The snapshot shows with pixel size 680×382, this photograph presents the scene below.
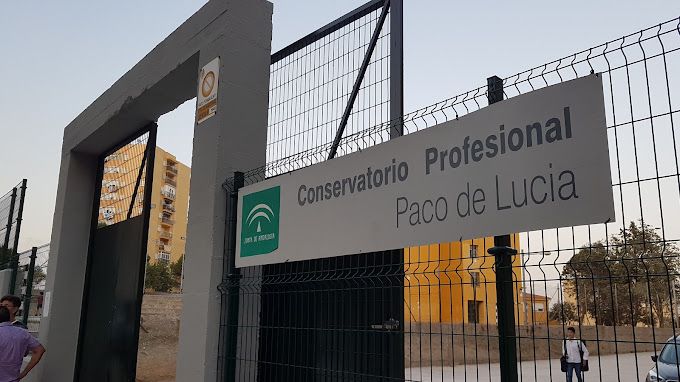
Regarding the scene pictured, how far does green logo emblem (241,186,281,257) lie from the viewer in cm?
486

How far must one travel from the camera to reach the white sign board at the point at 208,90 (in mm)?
6012

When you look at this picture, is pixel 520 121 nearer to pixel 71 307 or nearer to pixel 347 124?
pixel 347 124

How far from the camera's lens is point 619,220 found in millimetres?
2732

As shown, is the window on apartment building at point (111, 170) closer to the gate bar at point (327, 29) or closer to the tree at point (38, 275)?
the tree at point (38, 275)

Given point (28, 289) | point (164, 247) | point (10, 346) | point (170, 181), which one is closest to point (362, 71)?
point (10, 346)

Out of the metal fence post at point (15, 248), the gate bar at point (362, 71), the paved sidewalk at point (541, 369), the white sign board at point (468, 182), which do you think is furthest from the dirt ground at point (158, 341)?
the white sign board at point (468, 182)

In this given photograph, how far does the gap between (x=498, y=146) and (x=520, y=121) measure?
0.56 feet

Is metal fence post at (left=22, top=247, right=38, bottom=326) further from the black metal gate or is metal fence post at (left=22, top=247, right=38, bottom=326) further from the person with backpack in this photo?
the person with backpack

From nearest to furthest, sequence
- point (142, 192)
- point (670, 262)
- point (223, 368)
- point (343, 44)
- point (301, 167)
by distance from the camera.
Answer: point (670, 262) < point (301, 167) < point (223, 368) < point (343, 44) < point (142, 192)

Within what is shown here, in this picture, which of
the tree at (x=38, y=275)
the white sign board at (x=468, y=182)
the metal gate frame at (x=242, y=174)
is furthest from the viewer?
the tree at (x=38, y=275)

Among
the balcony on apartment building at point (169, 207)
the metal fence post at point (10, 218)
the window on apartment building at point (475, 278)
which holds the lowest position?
the window on apartment building at point (475, 278)

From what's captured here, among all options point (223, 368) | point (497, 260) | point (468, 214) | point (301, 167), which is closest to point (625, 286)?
point (497, 260)

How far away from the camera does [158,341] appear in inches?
868

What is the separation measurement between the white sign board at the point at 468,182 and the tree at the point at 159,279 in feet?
138
